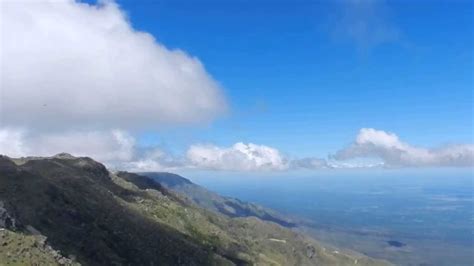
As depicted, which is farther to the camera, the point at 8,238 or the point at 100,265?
the point at 100,265

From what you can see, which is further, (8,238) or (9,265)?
(8,238)

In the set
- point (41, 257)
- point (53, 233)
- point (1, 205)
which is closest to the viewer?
point (41, 257)

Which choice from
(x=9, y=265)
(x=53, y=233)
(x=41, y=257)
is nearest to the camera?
(x=9, y=265)

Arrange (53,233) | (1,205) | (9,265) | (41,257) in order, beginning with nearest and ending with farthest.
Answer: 1. (9,265)
2. (41,257)
3. (1,205)
4. (53,233)

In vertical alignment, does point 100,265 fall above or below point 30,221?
below

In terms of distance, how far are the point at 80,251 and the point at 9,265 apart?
80.3m

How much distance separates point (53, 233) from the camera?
195 meters

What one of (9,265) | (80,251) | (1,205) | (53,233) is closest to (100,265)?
(80,251)

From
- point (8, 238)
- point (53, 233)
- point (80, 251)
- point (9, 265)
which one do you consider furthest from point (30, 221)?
point (9, 265)

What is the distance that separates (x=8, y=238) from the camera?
5123 inches

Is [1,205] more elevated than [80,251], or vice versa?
[1,205]

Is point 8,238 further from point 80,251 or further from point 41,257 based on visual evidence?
point 80,251

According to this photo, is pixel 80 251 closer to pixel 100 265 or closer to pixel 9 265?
pixel 100 265

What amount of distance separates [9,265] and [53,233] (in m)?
78.7
